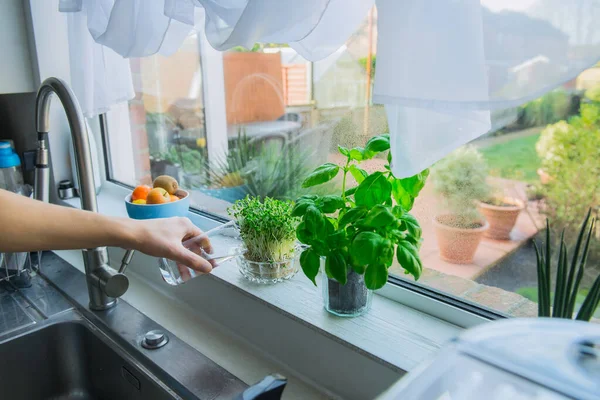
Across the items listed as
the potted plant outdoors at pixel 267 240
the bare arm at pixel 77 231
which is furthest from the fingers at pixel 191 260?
the potted plant outdoors at pixel 267 240

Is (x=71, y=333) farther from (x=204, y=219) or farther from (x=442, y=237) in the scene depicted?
(x=442, y=237)

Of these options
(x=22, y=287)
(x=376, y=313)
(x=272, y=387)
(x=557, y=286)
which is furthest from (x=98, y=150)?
(x=557, y=286)

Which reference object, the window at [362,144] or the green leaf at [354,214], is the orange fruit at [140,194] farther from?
the green leaf at [354,214]

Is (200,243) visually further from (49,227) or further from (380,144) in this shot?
(380,144)

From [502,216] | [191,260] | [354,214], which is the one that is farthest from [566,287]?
[191,260]

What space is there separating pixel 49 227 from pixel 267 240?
363mm

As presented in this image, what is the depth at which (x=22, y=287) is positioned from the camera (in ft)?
3.89

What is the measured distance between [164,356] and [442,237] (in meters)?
0.55

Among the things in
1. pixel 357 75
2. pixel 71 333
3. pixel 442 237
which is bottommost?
pixel 71 333

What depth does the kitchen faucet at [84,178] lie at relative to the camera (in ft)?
3.11

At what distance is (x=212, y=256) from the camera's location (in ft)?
2.84

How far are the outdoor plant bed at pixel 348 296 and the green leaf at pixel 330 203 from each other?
13 centimetres

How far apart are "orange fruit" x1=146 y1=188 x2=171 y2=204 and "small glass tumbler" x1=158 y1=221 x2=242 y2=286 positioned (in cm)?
29

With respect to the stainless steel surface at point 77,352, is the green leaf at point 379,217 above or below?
above
